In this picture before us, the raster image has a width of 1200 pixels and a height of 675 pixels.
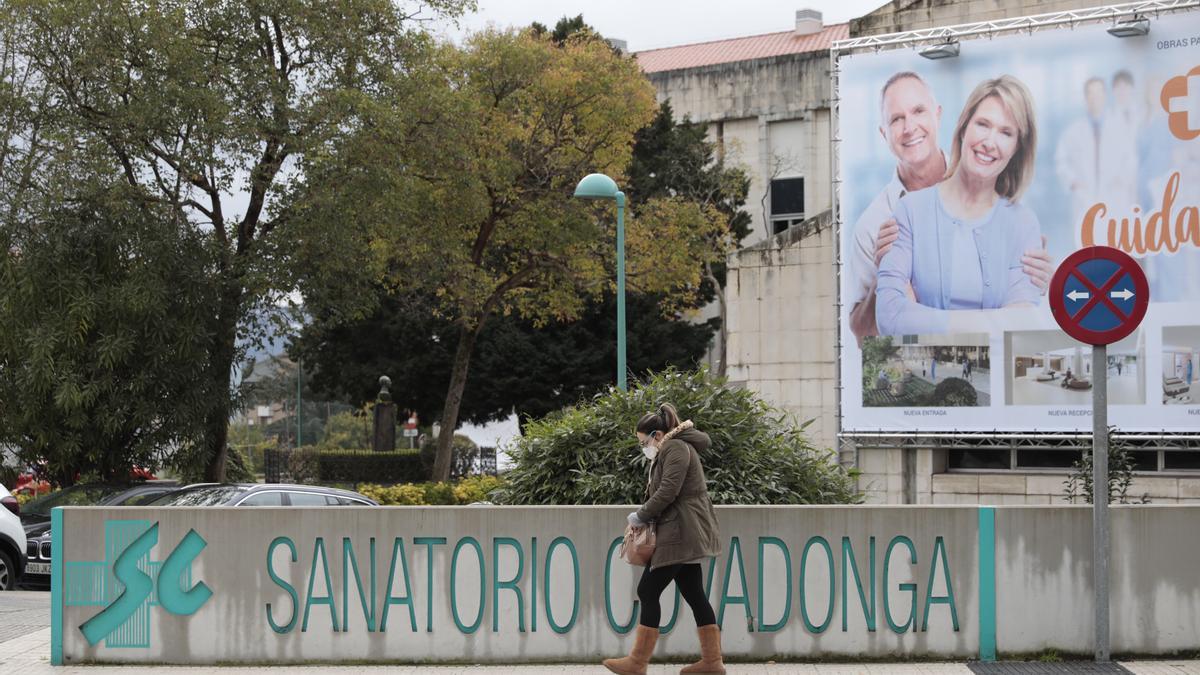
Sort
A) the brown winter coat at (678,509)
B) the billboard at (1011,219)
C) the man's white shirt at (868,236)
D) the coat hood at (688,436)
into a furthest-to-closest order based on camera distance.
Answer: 1. the man's white shirt at (868,236)
2. the billboard at (1011,219)
3. the coat hood at (688,436)
4. the brown winter coat at (678,509)

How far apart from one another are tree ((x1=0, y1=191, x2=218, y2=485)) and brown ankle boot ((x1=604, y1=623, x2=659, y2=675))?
1376cm

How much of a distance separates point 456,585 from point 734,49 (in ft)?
207

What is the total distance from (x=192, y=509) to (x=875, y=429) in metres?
16.0

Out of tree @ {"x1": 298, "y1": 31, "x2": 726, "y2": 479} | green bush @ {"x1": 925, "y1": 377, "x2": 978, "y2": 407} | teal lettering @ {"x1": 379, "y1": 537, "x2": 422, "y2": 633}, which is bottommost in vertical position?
teal lettering @ {"x1": 379, "y1": 537, "x2": 422, "y2": 633}

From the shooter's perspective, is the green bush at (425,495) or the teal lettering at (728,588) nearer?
the teal lettering at (728,588)

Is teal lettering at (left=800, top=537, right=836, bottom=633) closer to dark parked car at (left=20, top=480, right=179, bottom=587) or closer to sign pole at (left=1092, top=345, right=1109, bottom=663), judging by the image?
sign pole at (left=1092, top=345, right=1109, bottom=663)

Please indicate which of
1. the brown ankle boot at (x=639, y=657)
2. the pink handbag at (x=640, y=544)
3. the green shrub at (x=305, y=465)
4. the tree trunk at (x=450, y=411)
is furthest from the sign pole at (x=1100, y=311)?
the green shrub at (x=305, y=465)

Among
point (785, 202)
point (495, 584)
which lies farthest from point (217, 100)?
point (785, 202)

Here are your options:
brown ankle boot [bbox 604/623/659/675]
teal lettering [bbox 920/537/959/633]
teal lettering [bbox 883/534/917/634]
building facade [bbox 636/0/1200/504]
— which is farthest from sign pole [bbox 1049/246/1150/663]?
building facade [bbox 636/0/1200/504]

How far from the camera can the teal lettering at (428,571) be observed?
9.69m

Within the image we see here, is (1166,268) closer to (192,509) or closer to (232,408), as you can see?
(232,408)

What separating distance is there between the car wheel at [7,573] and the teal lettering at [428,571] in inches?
374

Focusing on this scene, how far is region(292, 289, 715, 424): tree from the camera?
141 feet

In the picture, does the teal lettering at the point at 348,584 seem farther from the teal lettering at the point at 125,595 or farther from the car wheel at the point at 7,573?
the car wheel at the point at 7,573
